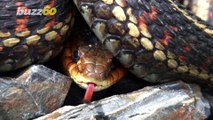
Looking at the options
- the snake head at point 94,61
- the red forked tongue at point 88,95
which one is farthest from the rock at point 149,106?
the snake head at point 94,61

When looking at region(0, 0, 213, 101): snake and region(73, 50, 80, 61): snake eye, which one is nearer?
region(0, 0, 213, 101): snake

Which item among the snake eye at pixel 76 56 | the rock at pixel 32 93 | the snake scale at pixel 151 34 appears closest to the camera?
the rock at pixel 32 93

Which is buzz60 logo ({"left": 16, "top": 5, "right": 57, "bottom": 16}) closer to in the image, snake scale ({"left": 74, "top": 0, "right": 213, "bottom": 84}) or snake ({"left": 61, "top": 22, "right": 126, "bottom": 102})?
snake scale ({"left": 74, "top": 0, "right": 213, "bottom": 84})

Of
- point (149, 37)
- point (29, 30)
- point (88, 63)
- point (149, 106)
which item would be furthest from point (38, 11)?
point (149, 106)

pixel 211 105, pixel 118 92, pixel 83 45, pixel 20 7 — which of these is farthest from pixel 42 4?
pixel 211 105

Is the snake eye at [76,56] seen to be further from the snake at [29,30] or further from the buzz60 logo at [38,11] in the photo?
the buzz60 logo at [38,11]

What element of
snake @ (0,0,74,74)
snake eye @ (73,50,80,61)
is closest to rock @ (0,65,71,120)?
snake @ (0,0,74,74)

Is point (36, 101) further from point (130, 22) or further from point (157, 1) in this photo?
point (157, 1)
